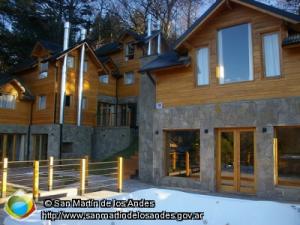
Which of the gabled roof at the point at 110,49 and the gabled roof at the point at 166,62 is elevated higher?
the gabled roof at the point at 110,49

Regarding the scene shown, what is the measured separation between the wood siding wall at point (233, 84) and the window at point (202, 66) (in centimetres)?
18

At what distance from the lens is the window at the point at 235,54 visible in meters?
11.2

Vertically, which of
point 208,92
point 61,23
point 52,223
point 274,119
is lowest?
point 52,223

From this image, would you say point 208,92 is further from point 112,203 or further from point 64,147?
point 64,147

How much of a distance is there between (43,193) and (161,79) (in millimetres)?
6342

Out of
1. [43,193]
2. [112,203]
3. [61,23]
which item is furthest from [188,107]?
[61,23]

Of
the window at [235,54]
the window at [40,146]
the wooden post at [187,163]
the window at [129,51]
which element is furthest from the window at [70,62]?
the window at [235,54]

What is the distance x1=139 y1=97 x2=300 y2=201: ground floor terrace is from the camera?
1013 cm

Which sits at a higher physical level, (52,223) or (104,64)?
(104,64)

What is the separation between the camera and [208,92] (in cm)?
1195

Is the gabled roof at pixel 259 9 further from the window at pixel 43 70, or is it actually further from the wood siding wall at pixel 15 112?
the wood siding wall at pixel 15 112

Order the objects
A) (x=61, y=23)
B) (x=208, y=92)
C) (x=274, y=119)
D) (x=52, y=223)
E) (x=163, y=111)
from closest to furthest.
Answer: (x=52, y=223), (x=274, y=119), (x=208, y=92), (x=163, y=111), (x=61, y=23)

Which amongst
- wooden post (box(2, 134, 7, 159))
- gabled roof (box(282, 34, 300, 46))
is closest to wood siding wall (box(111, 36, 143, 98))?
wooden post (box(2, 134, 7, 159))

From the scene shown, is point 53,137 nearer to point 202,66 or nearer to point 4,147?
point 4,147
